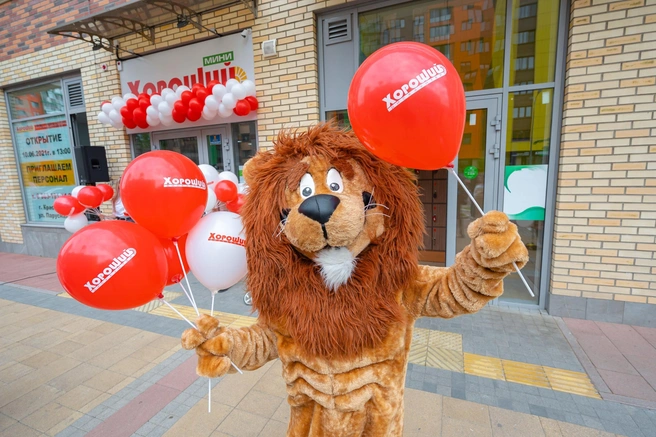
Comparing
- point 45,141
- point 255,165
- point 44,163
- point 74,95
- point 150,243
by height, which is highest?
point 74,95

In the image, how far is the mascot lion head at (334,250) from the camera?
4.05 ft

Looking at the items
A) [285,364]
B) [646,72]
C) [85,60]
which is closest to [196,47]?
[85,60]

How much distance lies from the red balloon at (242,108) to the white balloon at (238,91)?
0.07 metres

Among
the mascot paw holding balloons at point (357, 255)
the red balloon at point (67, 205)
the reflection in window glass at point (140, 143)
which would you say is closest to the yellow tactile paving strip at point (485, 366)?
the mascot paw holding balloons at point (357, 255)

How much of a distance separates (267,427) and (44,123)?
331 inches

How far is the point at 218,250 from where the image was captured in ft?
5.31

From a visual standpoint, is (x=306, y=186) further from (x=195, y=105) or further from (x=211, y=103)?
(x=195, y=105)

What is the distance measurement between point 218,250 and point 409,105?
3.63 feet

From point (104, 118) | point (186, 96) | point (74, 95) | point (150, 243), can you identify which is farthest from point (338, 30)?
point (74, 95)

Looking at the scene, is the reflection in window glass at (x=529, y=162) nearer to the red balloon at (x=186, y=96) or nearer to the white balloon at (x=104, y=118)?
the red balloon at (x=186, y=96)

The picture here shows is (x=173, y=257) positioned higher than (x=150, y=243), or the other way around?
(x=150, y=243)

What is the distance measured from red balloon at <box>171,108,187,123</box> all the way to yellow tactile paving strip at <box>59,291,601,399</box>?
460cm

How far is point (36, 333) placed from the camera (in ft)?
13.5

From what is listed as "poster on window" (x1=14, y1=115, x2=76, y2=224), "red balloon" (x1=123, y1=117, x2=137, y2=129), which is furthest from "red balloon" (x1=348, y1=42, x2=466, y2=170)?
"poster on window" (x1=14, y1=115, x2=76, y2=224)
